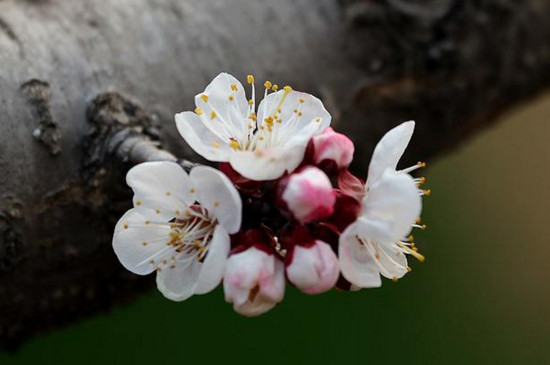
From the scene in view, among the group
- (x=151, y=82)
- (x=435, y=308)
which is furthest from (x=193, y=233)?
(x=435, y=308)

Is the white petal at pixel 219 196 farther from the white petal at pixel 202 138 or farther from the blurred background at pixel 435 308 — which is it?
the blurred background at pixel 435 308

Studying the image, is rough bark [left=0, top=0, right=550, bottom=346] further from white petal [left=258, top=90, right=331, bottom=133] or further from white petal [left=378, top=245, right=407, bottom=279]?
white petal [left=378, top=245, right=407, bottom=279]

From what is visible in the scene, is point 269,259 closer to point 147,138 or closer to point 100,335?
point 147,138

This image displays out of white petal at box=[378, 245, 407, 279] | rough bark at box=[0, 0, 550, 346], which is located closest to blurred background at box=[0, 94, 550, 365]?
rough bark at box=[0, 0, 550, 346]

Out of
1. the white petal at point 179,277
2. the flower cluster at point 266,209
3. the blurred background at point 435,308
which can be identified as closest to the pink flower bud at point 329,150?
the flower cluster at point 266,209

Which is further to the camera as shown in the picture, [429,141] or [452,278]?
[452,278]

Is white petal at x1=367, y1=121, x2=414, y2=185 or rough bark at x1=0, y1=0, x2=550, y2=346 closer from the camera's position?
white petal at x1=367, y1=121, x2=414, y2=185

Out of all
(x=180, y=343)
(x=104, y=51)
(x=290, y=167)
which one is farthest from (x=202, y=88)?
(x=180, y=343)

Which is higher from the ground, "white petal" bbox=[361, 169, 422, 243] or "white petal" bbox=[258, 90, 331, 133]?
"white petal" bbox=[258, 90, 331, 133]
